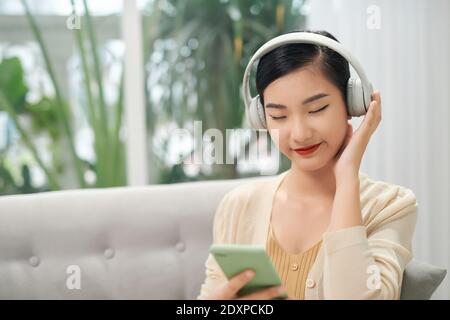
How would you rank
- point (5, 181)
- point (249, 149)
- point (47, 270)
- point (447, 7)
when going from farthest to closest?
1. point (5, 181)
2. point (249, 149)
3. point (447, 7)
4. point (47, 270)

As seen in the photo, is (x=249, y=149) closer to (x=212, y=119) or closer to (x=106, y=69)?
(x=212, y=119)

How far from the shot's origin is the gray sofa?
1464 mm

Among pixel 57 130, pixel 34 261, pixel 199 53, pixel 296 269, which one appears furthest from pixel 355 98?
pixel 57 130

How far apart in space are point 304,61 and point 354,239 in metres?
0.31

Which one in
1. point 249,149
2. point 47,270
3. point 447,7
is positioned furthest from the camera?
point 249,149

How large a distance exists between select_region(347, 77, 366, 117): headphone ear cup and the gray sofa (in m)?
0.56

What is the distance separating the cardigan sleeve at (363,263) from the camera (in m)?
0.97

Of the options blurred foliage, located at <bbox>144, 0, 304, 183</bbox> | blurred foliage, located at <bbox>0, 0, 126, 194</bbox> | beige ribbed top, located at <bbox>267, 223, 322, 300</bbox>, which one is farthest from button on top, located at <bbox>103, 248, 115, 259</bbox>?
blurred foliage, located at <bbox>144, 0, 304, 183</bbox>

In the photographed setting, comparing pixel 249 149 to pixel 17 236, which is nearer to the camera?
pixel 17 236

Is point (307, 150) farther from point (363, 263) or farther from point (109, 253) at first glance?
point (109, 253)

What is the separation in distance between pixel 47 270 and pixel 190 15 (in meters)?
1.59

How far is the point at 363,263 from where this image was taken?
0.98 meters

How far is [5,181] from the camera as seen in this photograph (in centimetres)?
262

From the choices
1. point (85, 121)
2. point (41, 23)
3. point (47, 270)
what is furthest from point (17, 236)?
point (41, 23)
